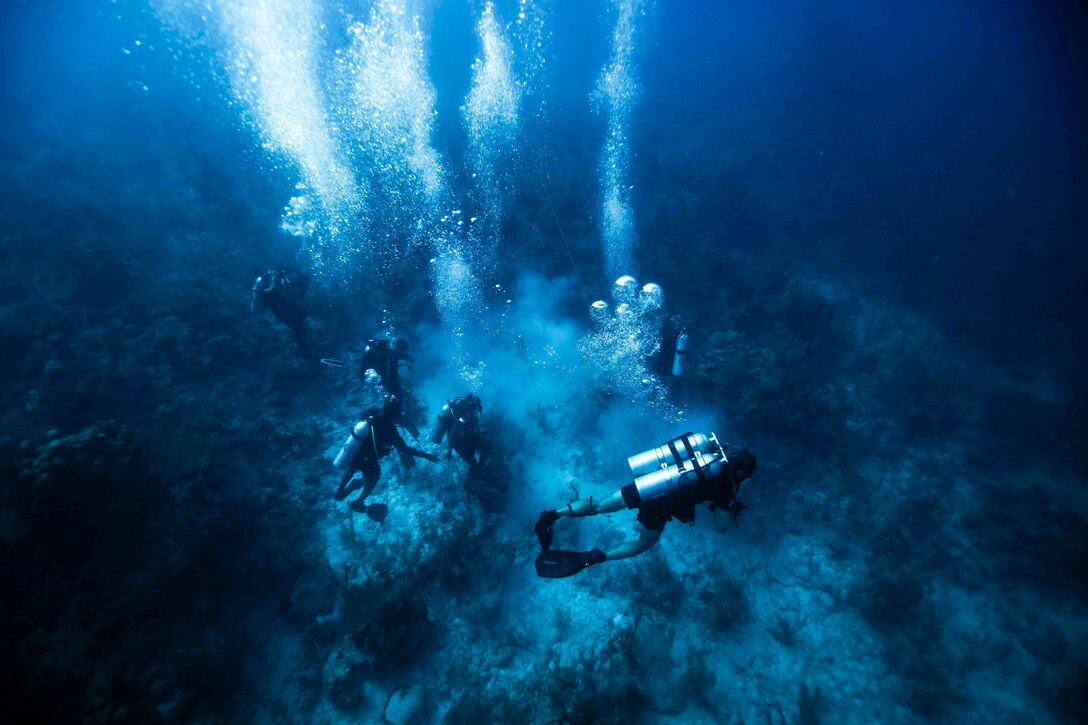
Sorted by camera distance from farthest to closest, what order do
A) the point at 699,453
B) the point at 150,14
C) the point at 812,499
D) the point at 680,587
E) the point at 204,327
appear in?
the point at 150,14 < the point at 204,327 < the point at 812,499 < the point at 680,587 < the point at 699,453

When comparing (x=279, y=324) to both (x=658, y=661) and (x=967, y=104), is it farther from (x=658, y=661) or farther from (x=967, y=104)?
(x=967, y=104)

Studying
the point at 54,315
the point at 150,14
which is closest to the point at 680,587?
the point at 54,315

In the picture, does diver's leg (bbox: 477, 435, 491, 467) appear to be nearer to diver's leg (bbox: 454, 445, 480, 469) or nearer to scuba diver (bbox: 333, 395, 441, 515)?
diver's leg (bbox: 454, 445, 480, 469)

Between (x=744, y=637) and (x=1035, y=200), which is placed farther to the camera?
(x=1035, y=200)

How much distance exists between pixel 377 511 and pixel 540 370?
227 inches

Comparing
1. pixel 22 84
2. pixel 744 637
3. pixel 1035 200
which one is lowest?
pixel 744 637

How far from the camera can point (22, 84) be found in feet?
57.2

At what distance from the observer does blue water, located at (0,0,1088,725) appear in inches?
250

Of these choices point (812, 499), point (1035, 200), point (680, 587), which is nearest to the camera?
point (680, 587)

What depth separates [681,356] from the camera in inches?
372

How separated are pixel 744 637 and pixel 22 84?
3334 cm

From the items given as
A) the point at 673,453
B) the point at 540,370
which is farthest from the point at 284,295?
the point at 673,453

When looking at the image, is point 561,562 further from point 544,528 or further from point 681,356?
point 681,356

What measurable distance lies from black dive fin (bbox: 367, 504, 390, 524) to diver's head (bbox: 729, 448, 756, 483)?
6.38m
